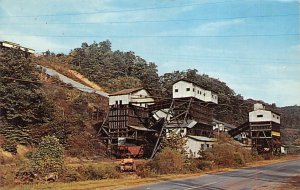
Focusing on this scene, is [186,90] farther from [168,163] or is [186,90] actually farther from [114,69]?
[114,69]

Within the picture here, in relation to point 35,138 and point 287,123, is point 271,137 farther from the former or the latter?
point 287,123

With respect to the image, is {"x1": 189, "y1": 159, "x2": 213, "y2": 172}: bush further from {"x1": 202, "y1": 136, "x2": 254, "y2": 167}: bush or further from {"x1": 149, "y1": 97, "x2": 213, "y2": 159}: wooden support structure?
{"x1": 149, "y1": 97, "x2": 213, "y2": 159}: wooden support structure

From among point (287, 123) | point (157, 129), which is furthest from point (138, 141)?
point (287, 123)

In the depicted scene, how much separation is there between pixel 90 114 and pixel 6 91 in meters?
20.9

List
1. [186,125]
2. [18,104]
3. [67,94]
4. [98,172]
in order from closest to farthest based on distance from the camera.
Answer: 1. [98,172]
2. [18,104]
3. [186,125]
4. [67,94]

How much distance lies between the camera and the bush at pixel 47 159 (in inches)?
851

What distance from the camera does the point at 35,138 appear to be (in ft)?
112

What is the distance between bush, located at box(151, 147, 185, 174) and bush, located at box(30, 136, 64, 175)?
10.0 meters

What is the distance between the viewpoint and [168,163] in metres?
30.5

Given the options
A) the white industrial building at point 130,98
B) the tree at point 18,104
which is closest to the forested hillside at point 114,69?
the white industrial building at point 130,98

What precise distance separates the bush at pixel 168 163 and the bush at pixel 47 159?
10005 mm

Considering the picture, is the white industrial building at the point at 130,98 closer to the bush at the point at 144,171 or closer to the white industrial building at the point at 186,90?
the white industrial building at the point at 186,90

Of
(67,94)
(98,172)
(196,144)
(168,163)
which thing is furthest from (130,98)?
(98,172)

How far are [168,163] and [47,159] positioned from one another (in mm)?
11899
